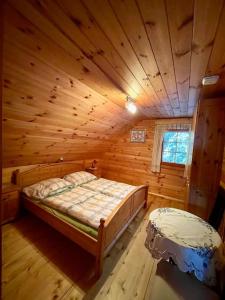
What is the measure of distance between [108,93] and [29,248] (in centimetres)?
243

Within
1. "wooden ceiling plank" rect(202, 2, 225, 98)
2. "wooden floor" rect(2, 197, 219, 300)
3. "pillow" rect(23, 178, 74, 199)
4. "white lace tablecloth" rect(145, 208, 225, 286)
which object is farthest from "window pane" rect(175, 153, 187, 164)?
"pillow" rect(23, 178, 74, 199)

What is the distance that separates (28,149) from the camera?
8.23ft

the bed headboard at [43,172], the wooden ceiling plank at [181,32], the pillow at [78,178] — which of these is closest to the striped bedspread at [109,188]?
the pillow at [78,178]

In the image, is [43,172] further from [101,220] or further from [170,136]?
[170,136]

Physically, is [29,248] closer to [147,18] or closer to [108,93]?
[108,93]

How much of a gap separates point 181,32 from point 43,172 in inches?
121

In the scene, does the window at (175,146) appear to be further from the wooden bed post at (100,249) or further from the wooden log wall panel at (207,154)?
the wooden bed post at (100,249)

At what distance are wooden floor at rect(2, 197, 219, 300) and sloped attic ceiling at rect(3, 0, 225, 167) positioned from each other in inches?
53.2

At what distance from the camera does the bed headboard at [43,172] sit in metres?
2.67

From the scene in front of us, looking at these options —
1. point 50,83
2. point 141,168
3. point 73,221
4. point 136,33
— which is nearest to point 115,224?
point 73,221

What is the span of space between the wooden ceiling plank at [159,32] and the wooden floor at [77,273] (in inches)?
72.2

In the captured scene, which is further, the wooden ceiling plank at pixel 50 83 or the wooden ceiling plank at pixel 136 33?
the wooden ceiling plank at pixel 50 83

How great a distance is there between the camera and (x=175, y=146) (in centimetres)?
398

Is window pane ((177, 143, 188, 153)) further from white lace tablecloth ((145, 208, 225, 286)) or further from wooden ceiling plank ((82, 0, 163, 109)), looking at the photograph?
wooden ceiling plank ((82, 0, 163, 109))
